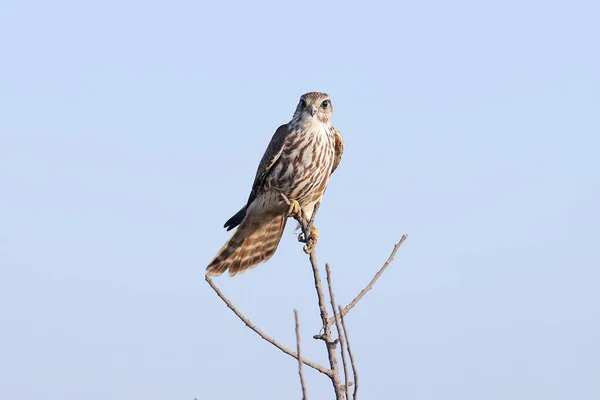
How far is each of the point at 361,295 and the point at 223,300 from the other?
0.67 m

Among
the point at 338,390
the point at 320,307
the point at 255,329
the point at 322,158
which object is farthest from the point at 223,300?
the point at 322,158

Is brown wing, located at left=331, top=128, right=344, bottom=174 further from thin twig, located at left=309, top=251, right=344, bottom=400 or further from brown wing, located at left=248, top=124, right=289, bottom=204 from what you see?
thin twig, located at left=309, top=251, right=344, bottom=400

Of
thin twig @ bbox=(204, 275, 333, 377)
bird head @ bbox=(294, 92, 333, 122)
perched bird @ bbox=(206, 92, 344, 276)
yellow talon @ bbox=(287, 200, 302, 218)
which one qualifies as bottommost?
thin twig @ bbox=(204, 275, 333, 377)

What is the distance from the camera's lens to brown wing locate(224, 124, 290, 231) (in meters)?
7.41

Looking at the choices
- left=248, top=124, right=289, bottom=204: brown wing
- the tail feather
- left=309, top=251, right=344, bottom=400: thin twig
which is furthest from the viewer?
the tail feather

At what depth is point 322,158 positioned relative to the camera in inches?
289

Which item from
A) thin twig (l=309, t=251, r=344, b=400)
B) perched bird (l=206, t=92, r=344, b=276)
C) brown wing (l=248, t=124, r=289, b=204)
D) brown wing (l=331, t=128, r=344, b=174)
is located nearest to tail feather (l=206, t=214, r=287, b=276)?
perched bird (l=206, t=92, r=344, b=276)

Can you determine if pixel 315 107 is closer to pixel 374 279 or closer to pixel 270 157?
pixel 270 157

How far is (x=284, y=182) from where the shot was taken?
7332mm

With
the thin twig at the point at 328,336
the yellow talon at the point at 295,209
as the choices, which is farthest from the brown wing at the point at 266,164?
the thin twig at the point at 328,336

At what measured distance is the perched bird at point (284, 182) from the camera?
7305 millimetres

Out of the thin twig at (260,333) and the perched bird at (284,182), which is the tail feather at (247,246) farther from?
the thin twig at (260,333)

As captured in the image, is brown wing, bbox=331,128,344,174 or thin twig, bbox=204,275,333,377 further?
brown wing, bbox=331,128,344,174

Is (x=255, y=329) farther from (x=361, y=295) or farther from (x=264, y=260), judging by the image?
(x=264, y=260)
